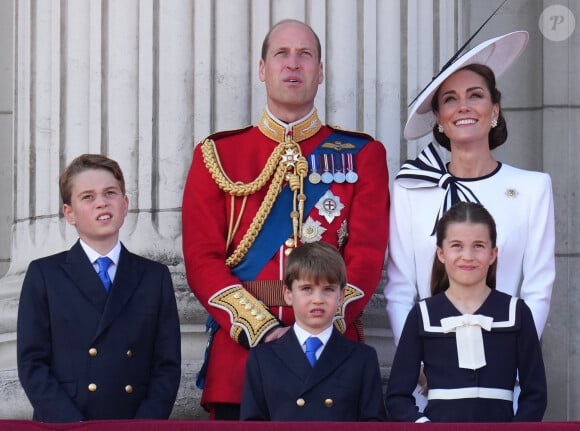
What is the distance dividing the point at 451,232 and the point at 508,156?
2702 millimetres

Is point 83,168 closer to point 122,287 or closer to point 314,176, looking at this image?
point 122,287

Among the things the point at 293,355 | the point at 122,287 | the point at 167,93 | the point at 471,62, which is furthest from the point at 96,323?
the point at 471,62

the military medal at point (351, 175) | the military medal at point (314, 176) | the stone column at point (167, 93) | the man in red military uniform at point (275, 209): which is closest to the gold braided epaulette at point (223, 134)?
the man in red military uniform at point (275, 209)

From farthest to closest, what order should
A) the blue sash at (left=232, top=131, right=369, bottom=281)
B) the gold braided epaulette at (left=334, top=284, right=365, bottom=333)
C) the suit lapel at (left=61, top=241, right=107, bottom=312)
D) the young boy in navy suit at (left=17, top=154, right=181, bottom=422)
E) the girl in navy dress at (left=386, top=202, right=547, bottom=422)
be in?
the blue sash at (left=232, top=131, right=369, bottom=281), the gold braided epaulette at (left=334, top=284, right=365, bottom=333), the suit lapel at (left=61, top=241, right=107, bottom=312), the young boy in navy suit at (left=17, top=154, right=181, bottom=422), the girl in navy dress at (left=386, top=202, right=547, bottom=422)

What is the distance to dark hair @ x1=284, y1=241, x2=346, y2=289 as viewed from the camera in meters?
4.83

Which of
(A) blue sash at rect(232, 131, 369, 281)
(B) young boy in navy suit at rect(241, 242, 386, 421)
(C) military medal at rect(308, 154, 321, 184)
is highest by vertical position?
(C) military medal at rect(308, 154, 321, 184)

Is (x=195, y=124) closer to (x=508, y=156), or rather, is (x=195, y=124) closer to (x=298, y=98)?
(x=298, y=98)

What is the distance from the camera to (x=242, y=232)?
5262 millimetres

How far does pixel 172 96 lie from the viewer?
19.9 feet

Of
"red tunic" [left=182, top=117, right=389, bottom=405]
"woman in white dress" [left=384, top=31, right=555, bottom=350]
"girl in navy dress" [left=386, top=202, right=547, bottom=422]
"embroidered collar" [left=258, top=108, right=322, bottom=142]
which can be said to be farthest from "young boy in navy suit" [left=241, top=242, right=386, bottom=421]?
"embroidered collar" [left=258, top=108, right=322, bottom=142]

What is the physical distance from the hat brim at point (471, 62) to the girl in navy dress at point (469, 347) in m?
0.61

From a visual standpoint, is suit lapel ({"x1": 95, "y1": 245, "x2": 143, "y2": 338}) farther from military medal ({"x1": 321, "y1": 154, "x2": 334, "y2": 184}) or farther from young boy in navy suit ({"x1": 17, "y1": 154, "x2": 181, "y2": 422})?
military medal ({"x1": 321, "y1": 154, "x2": 334, "y2": 184})

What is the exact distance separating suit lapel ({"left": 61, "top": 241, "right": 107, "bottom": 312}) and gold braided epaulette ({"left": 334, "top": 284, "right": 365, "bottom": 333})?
2.45 feet

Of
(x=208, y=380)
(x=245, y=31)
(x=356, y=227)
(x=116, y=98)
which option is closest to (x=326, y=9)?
(x=245, y=31)
